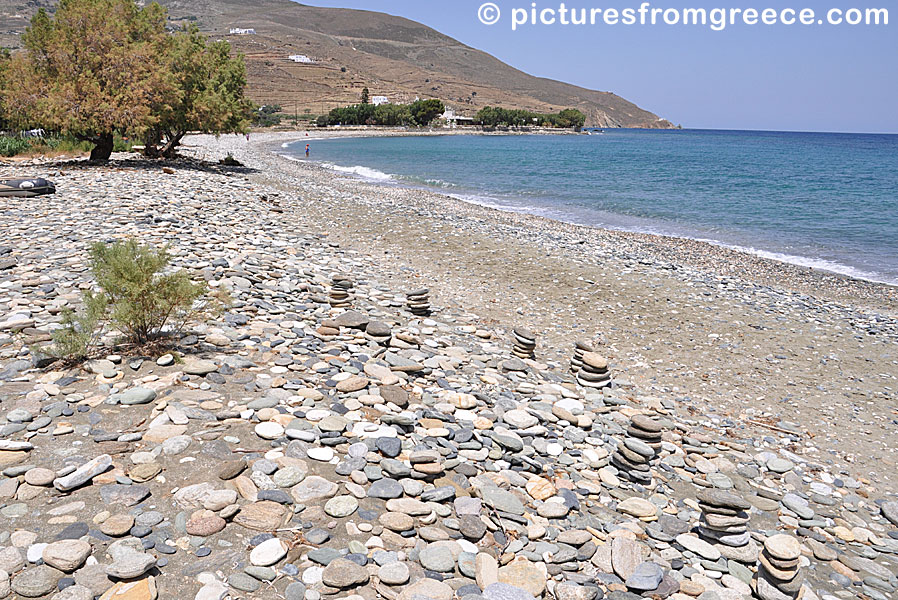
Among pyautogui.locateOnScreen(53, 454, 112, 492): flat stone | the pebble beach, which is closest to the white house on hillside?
the pebble beach

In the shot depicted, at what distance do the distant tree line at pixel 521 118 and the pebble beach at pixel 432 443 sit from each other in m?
159

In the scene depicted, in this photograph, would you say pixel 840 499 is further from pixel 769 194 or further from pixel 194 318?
pixel 769 194

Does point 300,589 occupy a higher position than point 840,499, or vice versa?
point 300,589

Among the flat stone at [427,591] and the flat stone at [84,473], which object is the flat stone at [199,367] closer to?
the flat stone at [84,473]

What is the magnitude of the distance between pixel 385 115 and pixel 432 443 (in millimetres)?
141171

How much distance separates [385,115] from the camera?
138m

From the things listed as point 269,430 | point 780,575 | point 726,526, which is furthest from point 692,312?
point 269,430

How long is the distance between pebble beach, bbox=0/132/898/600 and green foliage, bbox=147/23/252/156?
695 inches

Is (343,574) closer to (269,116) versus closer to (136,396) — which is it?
(136,396)

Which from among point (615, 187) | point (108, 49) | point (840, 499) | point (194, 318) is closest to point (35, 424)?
point (194, 318)

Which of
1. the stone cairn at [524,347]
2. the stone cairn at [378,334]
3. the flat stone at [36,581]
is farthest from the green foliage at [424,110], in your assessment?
the flat stone at [36,581]

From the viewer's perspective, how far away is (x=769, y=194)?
113ft

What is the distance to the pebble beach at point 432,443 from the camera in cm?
347

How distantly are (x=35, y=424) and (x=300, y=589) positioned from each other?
9.13 feet
